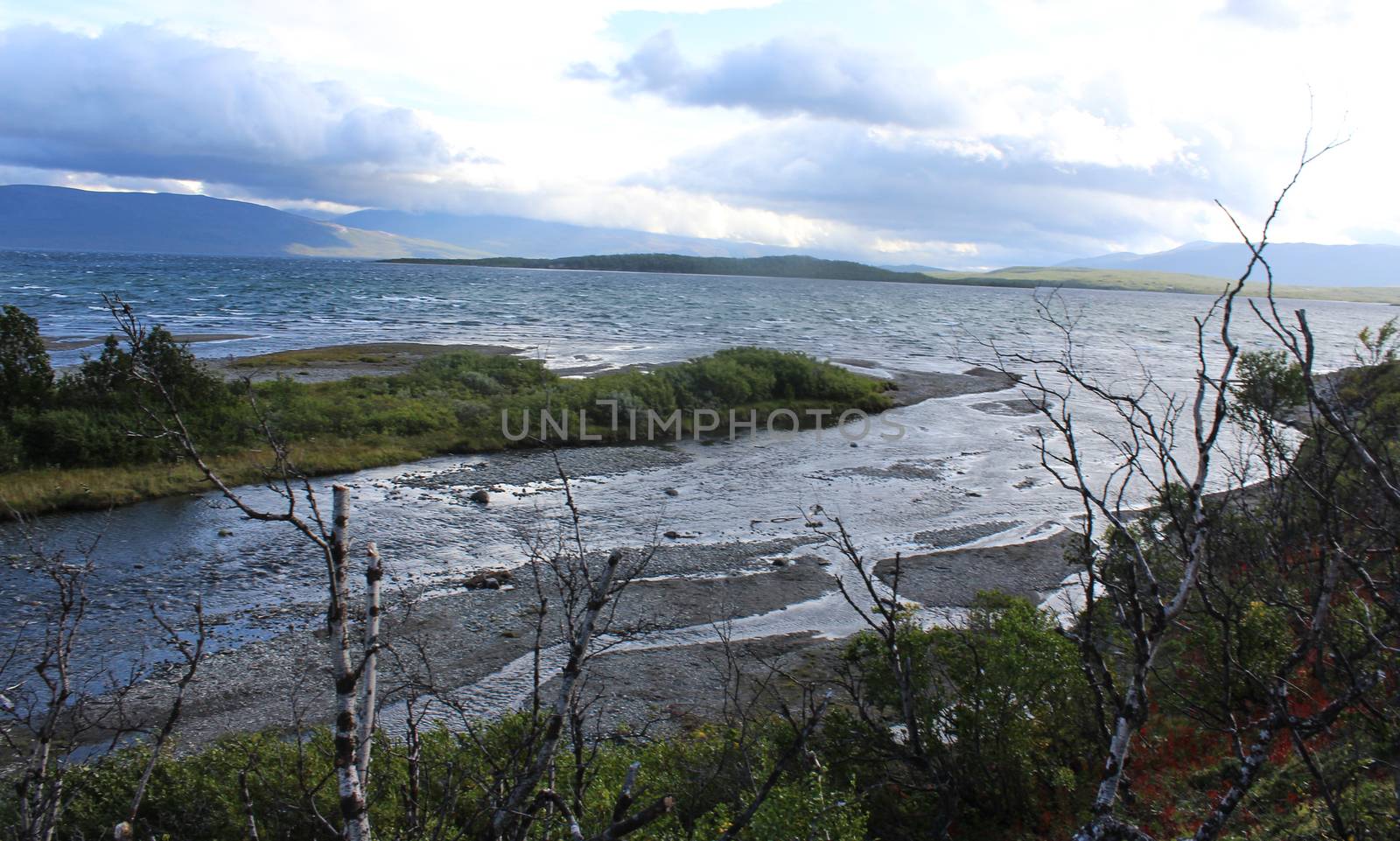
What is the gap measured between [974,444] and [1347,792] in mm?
29210

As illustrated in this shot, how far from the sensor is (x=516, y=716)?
10.2m

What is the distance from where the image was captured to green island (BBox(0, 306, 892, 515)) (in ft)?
81.6

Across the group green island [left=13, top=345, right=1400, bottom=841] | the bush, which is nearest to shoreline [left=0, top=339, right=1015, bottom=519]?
green island [left=13, top=345, right=1400, bottom=841]

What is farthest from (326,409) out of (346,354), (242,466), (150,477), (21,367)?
(346,354)

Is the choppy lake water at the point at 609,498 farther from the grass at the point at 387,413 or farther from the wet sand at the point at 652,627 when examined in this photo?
the grass at the point at 387,413

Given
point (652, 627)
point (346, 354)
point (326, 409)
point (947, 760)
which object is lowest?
A: point (947, 760)

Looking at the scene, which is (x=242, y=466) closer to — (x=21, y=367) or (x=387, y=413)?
(x=387, y=413)

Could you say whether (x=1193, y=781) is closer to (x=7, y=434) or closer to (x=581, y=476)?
(x=581, y=476)

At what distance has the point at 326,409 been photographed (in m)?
32.8

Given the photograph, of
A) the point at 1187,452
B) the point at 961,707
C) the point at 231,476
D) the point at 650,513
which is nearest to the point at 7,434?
the point at 231,476

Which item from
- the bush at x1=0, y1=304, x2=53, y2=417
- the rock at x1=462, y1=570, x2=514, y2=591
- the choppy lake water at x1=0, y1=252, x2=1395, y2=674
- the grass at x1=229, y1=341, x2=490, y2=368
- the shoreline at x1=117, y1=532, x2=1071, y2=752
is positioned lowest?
the shoreline at x1=117, y1=532, x2=1071, y2=752

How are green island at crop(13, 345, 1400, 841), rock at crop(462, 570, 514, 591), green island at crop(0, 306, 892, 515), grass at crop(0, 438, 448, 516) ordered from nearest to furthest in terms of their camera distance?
green island at crop(13, 345, 1400, 841) < rock at crop(462, 570, 514, 591) < grass at crop(0, 438, 448, 516) < green island at crop(0, 306, 892, 515)

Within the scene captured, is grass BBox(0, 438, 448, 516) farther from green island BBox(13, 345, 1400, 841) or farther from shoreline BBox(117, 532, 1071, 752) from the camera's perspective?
green island BBox(13, 345, 1400, 841)

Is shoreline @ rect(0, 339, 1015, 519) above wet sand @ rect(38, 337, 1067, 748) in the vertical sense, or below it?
above
